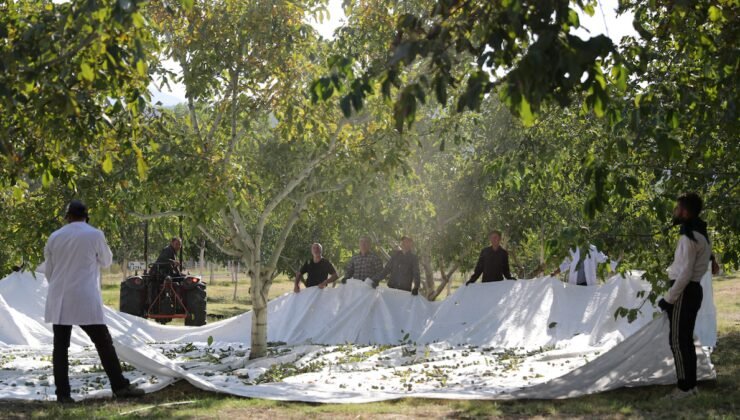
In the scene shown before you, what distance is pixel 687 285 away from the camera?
25.9 ft

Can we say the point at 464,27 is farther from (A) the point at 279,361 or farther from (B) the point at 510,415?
(A) the point at 279,361

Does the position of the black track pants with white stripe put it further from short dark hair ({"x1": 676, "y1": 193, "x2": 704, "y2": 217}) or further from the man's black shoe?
the man's black shoe

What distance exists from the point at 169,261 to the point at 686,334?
11.1m

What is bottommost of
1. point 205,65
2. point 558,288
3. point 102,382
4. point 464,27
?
point 102,382

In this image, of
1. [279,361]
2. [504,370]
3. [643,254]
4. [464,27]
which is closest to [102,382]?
[279,361]

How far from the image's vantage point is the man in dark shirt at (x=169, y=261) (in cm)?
1701

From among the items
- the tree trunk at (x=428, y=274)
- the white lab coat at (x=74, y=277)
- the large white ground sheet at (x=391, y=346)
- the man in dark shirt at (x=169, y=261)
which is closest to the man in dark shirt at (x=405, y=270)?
the large white ground sheet at (x=391, y=346)

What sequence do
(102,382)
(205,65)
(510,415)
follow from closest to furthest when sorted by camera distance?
(510,415)
(102,382)
(205,65)

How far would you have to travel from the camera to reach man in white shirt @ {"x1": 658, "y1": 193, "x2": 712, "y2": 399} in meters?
7.83

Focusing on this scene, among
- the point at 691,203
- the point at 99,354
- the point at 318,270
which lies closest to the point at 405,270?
the point at 318,270

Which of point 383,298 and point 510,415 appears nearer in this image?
point 510,415

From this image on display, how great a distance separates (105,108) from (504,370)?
207 inches

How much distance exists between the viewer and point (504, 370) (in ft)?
33.9

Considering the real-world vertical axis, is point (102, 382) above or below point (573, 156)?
below
